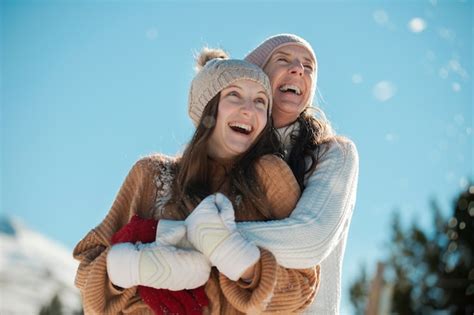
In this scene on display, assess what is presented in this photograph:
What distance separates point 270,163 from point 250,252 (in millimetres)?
565

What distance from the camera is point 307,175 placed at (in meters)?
3.34

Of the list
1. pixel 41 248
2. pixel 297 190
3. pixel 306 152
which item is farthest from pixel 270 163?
pixel 41 248

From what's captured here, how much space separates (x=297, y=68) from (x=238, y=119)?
66 centimetres

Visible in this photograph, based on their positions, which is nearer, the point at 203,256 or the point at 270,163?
the point at 203,256

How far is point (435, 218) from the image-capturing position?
59.5 ft

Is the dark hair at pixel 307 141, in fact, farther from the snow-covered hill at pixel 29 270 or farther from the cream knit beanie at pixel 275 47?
the snow-covered hill at pixel 29 270

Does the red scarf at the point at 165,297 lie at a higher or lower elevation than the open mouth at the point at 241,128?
lower

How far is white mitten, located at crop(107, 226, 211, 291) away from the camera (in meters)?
2.73

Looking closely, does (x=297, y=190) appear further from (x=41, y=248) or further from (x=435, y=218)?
(x=41, y=248)

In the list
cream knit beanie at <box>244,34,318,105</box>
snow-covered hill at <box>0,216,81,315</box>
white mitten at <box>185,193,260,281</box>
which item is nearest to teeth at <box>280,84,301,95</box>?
cream knit beanie at <box>244,34,318,105</box>

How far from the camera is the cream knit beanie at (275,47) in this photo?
12.8ft

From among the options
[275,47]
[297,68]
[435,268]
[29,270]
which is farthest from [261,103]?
[29,270]

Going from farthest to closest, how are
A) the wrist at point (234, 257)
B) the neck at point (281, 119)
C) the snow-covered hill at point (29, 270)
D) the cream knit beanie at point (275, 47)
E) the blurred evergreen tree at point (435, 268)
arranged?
the snow-covered hill at point (29, 270) → the blurred evergreen tree at point (435, 268) → the cream knit beanie at point (275, 47) → the neck at point (281, 119) → the wrist at point (234, 257)

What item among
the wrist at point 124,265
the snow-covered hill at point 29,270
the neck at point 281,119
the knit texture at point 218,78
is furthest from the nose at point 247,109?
the snow-covered hill at point 29,270
